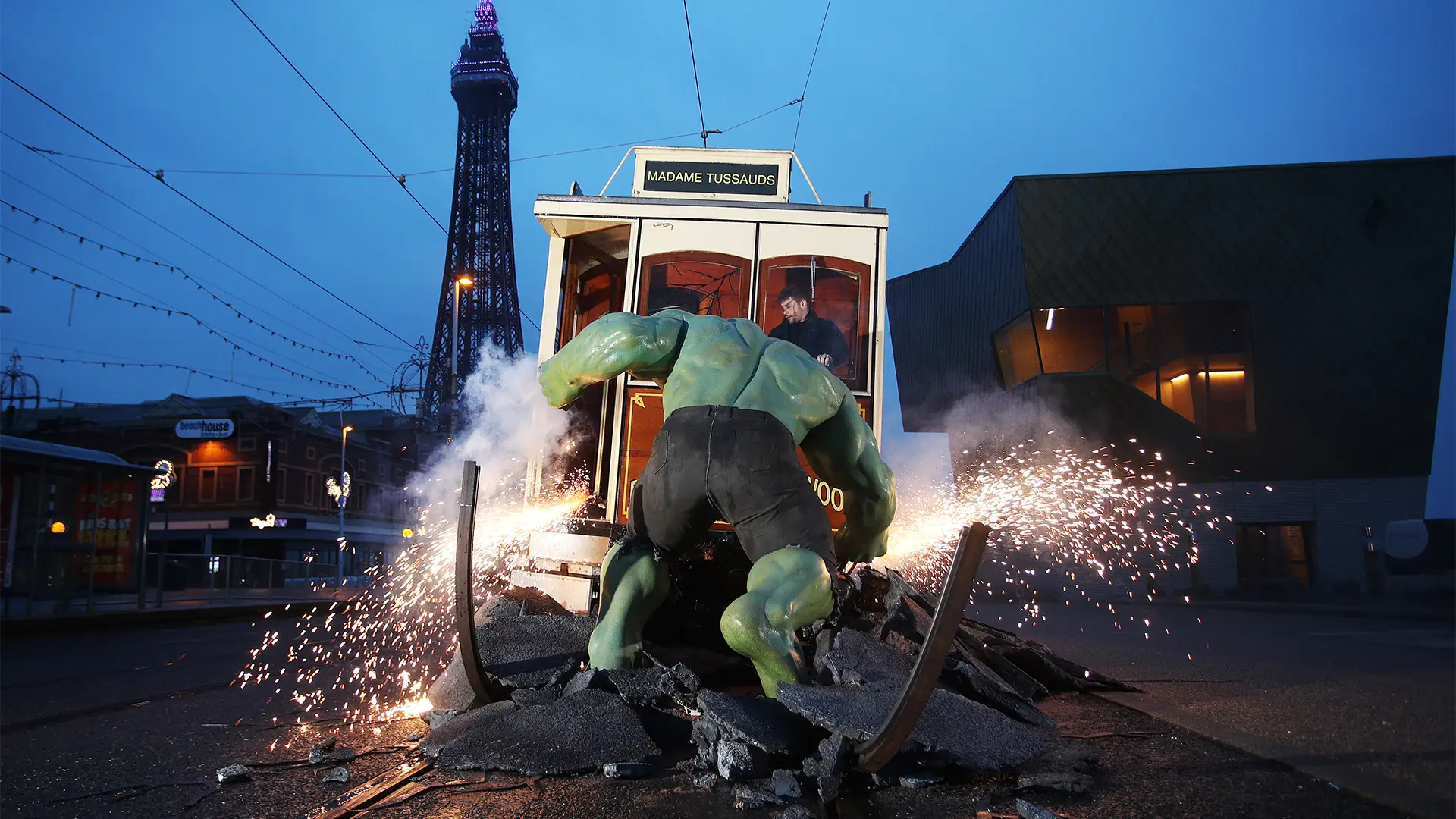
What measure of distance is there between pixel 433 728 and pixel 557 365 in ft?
4.69

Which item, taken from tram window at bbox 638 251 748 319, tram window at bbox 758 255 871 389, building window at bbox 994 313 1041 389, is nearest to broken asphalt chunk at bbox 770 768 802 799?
tram window at bbox 758 255 871 389

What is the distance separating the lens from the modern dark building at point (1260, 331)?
19.3 meters

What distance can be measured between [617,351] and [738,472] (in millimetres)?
685

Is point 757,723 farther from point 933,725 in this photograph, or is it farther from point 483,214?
point 483,214

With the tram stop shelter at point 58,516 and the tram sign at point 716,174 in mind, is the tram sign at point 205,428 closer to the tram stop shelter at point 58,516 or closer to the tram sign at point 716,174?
the tram stop shelter at point 58,516

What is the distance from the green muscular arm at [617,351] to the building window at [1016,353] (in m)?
20.5

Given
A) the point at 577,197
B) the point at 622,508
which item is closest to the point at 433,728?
the point at 622,508

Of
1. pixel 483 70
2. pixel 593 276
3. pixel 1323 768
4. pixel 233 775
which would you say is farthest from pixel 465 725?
pixel 483 70

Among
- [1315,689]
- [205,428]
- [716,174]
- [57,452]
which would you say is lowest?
[1315,689]

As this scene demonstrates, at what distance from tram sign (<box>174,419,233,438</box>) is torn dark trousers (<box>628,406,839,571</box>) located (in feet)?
142

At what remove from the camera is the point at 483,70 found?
77.1m

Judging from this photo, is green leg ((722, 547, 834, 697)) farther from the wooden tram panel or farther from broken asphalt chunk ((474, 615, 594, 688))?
the wooden tram panel

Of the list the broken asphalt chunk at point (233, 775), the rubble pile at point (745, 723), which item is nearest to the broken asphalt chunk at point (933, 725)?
the rubble pile at point (745, 723)

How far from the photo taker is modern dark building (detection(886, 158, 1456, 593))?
19.3 meters
